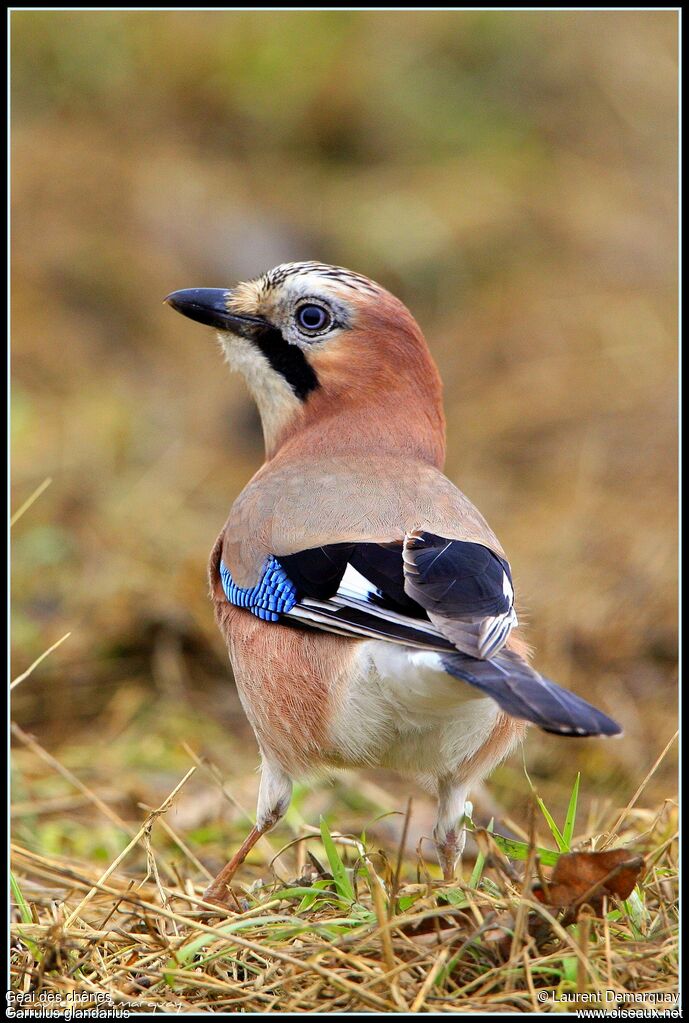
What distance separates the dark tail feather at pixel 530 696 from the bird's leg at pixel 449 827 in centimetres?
82

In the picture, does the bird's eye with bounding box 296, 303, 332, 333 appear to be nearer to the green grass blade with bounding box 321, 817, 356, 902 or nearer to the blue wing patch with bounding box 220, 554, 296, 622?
the blue wing patch with bounding box 220, 554, 296, 622

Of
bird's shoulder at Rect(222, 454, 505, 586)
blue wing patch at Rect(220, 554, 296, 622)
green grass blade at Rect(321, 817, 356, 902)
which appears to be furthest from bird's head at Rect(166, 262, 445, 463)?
green grass blade at Rect(321, 817, 356, 902)

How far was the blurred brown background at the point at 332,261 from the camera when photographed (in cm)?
529

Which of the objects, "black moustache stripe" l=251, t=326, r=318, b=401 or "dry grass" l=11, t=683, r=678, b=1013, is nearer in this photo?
"dry grass" l=11, t=683, r=678, b=1013

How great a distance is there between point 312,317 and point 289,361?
0.18 metres

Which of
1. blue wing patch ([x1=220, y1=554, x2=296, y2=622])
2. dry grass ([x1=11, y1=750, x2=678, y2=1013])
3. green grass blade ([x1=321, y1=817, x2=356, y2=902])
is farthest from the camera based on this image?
blue wing patch ([x1=220, y1=554, x2=296, y2=622])

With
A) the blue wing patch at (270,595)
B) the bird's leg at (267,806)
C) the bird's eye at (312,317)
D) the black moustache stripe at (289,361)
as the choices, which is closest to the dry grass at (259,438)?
the bird's leg at (267,806)

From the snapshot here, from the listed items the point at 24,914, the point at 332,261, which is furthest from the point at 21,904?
the point at 332,261

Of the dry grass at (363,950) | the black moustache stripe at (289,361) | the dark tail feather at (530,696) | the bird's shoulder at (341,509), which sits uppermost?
the black moustache stripe at (289,361)

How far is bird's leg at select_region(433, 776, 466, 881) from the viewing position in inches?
135

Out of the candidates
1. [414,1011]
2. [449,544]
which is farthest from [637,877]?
[449,544]

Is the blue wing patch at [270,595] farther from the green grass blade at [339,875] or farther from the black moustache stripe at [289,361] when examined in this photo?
the black moustache stripe at [289,361]

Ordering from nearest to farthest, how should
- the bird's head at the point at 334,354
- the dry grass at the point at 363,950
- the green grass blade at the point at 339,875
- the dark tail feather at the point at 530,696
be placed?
the dark tail feather at the point at 530,696 → the dry grass at the point at 363,950 → the green grass blade at the point at 339,875 → the bird's head at the point at 334,354

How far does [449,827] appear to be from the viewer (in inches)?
136
